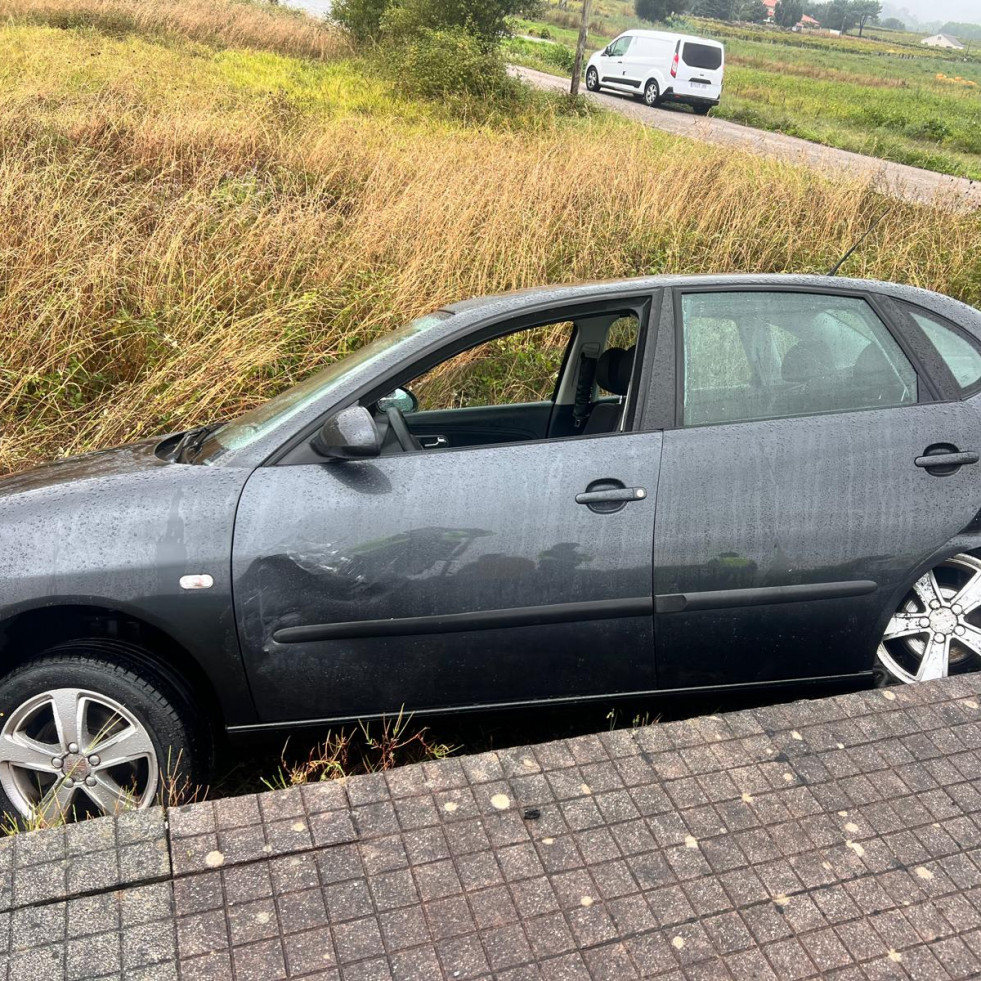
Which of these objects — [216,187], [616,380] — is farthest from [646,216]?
[616,380]

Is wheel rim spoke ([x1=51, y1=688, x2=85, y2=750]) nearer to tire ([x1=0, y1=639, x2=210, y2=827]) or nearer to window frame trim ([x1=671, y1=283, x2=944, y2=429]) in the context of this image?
tire ([x1=0, y1=639, x2=210, y2=827])

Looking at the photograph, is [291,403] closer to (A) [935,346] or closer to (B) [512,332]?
(B) [512,332]

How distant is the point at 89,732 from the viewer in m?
2.84

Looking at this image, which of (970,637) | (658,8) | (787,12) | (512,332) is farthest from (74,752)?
(787,12)

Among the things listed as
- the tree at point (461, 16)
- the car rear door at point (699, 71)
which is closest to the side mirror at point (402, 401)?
the tree at point (461, 16)

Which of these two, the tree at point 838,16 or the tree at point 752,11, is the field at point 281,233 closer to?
the tree at point 752,11

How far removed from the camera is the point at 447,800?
2.55 meters

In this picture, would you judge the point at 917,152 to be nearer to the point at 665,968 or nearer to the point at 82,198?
the point at 82,198

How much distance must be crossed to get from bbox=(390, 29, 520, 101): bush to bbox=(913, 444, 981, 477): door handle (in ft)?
52.0

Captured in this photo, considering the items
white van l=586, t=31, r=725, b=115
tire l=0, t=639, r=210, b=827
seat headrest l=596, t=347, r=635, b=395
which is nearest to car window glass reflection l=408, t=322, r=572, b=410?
seat headrest l=596, t=347, r=635, b=395

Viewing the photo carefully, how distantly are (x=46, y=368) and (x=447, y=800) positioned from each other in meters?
4.38

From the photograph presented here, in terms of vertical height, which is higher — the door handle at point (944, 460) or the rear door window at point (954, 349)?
the rear door window at point (954, 349)

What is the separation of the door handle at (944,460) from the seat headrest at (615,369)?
3.16 ft

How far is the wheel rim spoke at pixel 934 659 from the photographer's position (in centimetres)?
325
